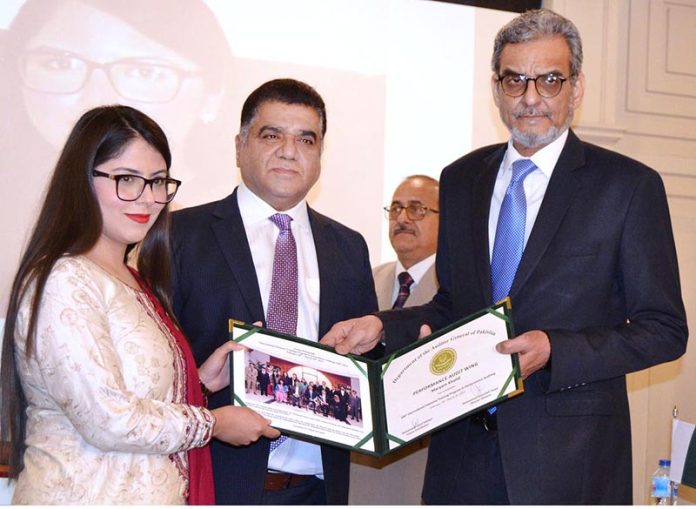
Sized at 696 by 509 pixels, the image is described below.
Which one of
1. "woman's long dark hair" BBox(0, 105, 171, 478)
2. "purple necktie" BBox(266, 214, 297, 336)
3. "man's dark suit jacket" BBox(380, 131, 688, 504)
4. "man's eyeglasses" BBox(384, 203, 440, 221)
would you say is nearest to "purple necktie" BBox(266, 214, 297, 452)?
"purple necktie" BBox(266, 214, 297, 336)

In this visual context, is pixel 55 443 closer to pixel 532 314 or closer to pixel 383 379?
pixel 383 379

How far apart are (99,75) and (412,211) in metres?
1.78

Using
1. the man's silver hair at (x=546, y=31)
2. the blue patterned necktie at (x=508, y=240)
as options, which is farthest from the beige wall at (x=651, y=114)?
the blue patterned necktie at (x=508, y=240)

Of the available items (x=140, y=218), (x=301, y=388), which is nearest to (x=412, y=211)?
(x=301, y=388)

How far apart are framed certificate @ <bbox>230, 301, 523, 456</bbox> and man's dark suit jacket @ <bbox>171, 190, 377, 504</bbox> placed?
301 millimetres

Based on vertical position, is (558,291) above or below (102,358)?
above

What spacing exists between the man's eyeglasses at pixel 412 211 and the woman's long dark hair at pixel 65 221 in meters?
2.59

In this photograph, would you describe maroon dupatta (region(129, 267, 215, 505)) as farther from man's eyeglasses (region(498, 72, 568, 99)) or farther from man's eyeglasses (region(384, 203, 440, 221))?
man's eyeglasses (region(384, 203, 440, 221))

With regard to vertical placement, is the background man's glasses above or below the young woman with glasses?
above

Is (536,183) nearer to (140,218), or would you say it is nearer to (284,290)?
(284,290)

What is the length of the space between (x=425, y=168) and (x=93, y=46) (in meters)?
1.91

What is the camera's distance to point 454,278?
2.79 meters

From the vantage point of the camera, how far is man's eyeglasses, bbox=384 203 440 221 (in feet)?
15.7

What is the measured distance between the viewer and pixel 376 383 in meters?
2.63
